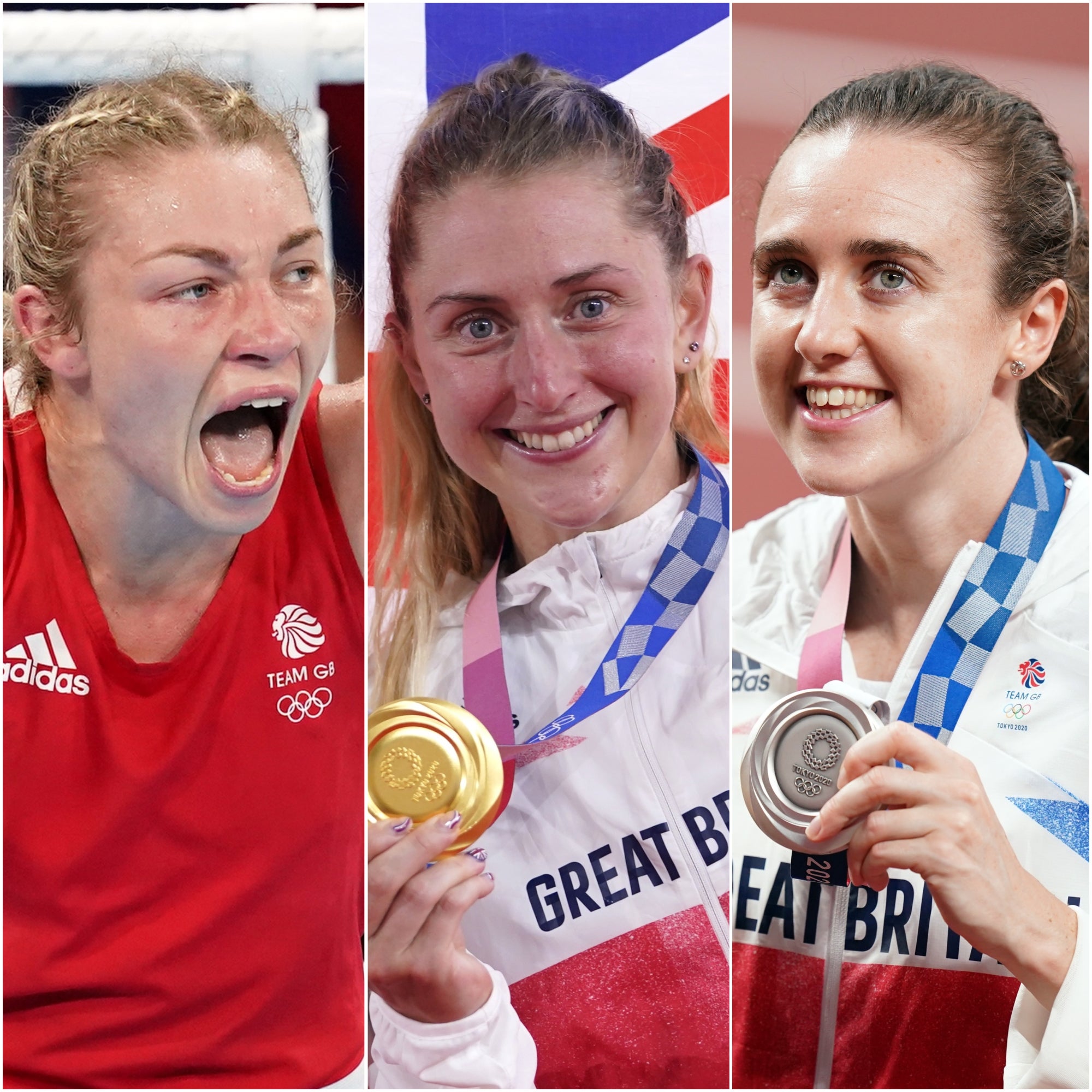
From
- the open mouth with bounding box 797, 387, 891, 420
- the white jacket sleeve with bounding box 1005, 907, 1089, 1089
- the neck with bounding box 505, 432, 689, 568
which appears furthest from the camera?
the neck with bounding box 505, 432, 689, 568

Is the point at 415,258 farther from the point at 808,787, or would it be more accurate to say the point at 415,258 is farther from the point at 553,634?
the point at 808,787

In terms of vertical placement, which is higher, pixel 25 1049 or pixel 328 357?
pixel 328 357

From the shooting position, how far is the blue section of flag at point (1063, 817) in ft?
7.50

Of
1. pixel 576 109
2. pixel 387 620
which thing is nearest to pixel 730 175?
pixel 576 109

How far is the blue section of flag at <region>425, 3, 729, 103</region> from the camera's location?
7.84ft

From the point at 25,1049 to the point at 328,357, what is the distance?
4.45 ft

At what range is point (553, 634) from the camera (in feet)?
7.97

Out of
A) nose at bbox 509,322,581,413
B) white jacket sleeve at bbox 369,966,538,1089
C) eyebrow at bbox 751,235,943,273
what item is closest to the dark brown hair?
eyebrow at bbox 751,235,943,273

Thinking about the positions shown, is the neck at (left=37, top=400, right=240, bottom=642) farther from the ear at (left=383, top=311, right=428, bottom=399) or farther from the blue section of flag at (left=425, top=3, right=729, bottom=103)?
the blue section of flag at (left=425, top=3, right=729, bottom=103)

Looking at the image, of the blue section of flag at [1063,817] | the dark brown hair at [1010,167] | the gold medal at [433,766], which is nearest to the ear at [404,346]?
the gold medal at [433,766]

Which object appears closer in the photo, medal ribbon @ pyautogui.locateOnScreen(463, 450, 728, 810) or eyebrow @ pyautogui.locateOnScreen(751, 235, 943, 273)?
eyebrow @ pyautogui.locateOnScreen(751, 235, 943, 273)

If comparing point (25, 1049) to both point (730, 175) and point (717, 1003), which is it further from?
point (730, 175)

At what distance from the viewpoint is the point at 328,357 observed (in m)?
2.39

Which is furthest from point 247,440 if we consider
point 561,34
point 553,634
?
point 561,34
